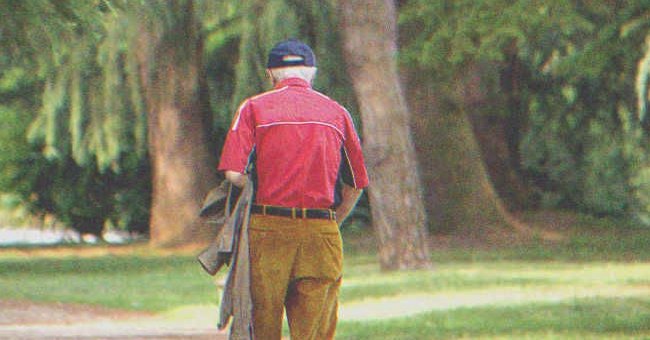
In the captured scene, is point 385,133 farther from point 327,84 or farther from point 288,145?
point 288,145

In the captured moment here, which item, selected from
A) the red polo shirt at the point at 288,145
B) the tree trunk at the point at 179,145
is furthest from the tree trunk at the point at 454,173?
the red polo shirt at the point at 288,145

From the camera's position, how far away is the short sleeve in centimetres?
753

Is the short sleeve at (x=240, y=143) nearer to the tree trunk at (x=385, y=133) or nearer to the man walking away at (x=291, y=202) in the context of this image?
the man walking away at (x=291, y=202)

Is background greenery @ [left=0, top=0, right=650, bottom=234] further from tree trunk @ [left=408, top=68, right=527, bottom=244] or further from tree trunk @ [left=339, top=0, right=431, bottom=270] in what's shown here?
tree trunk @ [left=339, top=0, right=431, bottom=270]

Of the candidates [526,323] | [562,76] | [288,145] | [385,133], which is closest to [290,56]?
[288,145]

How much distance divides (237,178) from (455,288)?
10.8 m

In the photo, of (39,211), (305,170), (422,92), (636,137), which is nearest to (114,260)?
(422,92)

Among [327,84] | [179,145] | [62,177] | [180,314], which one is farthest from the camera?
[62,177]

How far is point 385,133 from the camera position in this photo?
71.2 feet

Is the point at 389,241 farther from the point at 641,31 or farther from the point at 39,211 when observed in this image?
the point at 39,211

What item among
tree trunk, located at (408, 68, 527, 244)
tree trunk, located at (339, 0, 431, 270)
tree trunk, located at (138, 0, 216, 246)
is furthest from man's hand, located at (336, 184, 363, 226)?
A: tree trunk, located at (408, 68, 527, 244)

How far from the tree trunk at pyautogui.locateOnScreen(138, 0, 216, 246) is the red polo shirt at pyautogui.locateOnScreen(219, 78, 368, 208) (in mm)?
20921

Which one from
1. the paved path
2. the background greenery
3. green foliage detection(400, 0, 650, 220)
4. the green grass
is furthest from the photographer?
the green grass

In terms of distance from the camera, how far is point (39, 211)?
35375 millimetres
